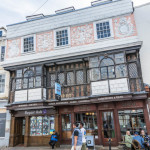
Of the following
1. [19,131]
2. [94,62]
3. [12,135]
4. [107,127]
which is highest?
[94,62]

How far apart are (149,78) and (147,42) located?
8.97 ft

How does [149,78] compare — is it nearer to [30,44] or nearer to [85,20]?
[85,20]

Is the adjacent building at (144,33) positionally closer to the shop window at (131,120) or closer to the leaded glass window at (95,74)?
the shop window at (131,120)

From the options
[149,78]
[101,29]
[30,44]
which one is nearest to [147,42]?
[149,78]

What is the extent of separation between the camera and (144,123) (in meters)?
10.8

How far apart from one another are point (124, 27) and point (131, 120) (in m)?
6.55

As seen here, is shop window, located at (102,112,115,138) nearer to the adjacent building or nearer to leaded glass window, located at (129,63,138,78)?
leaded glass window, located at (129,63,138,78)

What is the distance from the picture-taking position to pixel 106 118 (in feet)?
38.3

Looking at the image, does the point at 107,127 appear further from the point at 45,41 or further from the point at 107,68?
the point at 45,41

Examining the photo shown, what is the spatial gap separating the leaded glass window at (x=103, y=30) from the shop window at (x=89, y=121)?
580 cm

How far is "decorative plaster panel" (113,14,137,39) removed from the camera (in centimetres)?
1200

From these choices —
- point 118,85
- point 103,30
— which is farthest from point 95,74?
point 103,30

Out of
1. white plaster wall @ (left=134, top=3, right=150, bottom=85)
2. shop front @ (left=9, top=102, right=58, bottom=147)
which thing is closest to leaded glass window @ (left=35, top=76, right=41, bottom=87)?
shop front @ (left=9, top=102, right=58, bottom=147)

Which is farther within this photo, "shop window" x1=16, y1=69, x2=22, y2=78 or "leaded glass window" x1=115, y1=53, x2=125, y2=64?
"shop window" x1=16, y1=69, x2=22, y2=78
